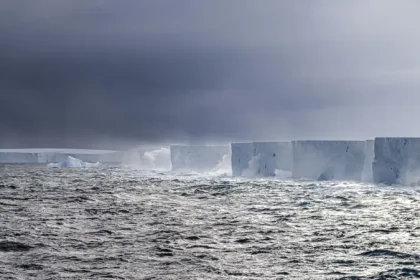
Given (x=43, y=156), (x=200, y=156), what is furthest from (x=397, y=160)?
(x=43, y=156)

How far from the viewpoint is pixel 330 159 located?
27109mm

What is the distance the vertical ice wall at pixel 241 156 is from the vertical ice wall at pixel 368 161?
26.9 feet

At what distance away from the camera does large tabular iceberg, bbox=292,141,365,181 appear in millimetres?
26281

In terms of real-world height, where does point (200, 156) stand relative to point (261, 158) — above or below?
above

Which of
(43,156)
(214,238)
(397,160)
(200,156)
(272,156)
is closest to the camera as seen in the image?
(214,238)

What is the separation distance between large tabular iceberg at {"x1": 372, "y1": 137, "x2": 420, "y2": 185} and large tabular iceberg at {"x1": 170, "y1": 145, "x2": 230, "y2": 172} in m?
21.3

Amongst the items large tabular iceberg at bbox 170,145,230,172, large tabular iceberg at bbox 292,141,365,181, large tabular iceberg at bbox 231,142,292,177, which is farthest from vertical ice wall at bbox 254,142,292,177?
large tabular iceberg at bbox 170,145,230,172

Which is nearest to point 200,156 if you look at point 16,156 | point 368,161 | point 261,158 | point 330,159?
point 261,158

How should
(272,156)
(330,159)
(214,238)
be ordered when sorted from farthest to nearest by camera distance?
(272,156)
(330,159)
(214,238)

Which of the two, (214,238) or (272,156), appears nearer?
(214,238)

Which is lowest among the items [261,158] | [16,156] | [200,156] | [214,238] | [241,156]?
[214,238]

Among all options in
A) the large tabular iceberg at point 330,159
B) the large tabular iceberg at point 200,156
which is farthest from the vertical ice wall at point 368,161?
the large tabular iceberg at point 200,156

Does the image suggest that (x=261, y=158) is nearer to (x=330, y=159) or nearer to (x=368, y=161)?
(x=330, y=159)

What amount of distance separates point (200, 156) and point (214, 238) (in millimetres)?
32968
